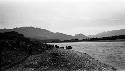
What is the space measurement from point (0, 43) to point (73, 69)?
58.1 ft

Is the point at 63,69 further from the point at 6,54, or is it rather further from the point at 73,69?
the point at 6,54

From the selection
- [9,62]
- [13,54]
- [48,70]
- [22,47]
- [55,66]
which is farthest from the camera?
[22,47]

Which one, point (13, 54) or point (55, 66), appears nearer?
point (55, 66)

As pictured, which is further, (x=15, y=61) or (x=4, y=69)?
(x=15, y=61)

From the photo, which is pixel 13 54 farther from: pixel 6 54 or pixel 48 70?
pixel 48 70

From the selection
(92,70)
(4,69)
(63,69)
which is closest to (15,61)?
(4,69)

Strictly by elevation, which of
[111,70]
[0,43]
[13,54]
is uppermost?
[0,43]

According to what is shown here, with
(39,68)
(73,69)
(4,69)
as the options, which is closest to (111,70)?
(73,69)

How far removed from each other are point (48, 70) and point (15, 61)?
31.9 feet

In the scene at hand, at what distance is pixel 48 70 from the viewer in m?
25.8

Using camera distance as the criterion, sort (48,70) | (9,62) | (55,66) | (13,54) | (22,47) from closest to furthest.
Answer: (48,70), (55,66), (9,62), (13,54), (22,47)

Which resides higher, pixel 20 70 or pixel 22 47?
pixel 22 47

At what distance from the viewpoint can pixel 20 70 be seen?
25906mm

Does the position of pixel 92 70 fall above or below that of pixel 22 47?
below
